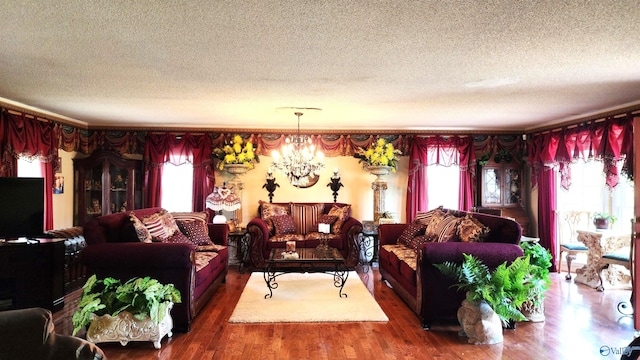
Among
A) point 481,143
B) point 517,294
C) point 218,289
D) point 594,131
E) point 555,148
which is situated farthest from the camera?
point 481,143

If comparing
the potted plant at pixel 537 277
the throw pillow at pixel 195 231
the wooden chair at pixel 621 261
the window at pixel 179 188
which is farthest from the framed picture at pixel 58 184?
the wooden chair at pixel 621 261

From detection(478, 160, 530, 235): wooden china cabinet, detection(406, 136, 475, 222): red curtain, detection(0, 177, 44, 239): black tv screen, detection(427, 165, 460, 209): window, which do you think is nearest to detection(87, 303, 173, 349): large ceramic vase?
detection(0, 177, 44, 239): black tv screen

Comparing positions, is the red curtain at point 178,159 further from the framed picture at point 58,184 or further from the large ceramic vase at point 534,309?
the large ceramic vase at point 534,309

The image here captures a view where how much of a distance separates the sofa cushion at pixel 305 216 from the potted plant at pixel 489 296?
365cm

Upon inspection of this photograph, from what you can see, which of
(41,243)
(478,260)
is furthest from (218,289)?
(478,260)

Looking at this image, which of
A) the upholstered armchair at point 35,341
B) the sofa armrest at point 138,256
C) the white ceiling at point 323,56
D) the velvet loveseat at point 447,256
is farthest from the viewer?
the velvet loveseat at point 447,256

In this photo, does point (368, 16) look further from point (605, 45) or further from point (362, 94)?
point (362, 94)

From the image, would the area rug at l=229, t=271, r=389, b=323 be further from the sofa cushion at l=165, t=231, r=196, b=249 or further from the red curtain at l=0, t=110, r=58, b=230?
the red curtain at l=0, t=110, r=58, b=230

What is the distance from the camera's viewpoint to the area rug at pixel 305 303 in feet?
13.4

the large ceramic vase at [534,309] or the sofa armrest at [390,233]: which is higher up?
the sofa armrest at [390,233]

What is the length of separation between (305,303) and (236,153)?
334cm

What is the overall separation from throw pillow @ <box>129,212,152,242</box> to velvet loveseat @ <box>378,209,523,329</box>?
2.67 metres

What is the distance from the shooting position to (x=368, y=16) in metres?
2.53

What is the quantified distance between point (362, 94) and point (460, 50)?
166 centimetres
